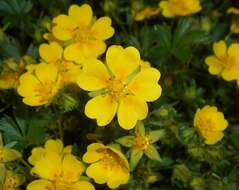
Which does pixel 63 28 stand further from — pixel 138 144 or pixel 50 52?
pixel 138 144

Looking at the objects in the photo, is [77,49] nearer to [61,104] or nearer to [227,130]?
[61,104]

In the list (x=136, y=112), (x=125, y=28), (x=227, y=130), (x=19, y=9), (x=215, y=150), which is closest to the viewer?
(x=136, y=112)

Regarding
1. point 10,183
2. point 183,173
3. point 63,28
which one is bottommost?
point 183,173

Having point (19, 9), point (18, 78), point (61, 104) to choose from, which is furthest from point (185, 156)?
point (19, 9)

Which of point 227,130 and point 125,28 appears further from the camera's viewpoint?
point 125,28

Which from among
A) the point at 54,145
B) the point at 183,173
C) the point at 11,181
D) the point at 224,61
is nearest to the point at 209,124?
the point at 183,173

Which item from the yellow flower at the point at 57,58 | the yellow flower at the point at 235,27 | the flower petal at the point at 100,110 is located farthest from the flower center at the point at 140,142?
the yellow flower at the point at 235,27

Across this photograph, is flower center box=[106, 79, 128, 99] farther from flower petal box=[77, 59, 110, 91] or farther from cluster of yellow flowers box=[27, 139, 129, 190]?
cluster of yellow flowers box=[27, 139, 129, 190]
